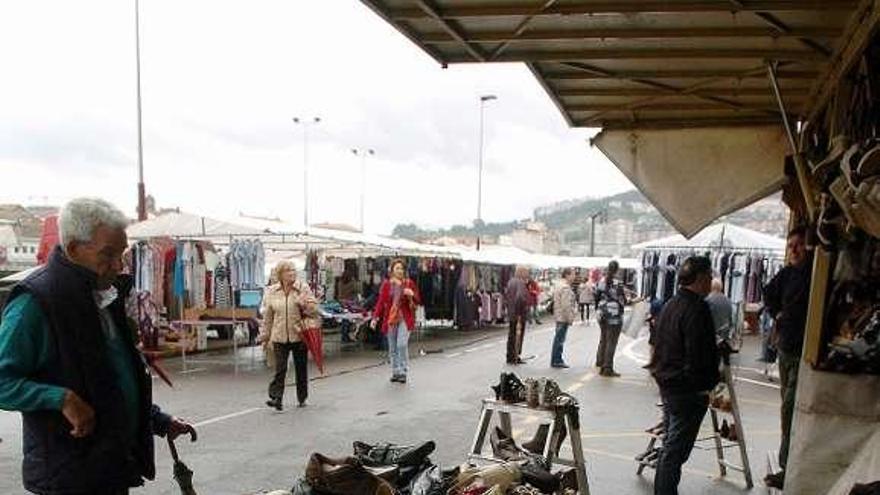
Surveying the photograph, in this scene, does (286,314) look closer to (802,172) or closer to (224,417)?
(224,417)

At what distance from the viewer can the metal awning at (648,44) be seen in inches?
165

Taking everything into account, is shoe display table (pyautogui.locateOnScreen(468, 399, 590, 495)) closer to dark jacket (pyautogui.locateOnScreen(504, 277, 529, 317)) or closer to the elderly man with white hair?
the elderly man with white hair

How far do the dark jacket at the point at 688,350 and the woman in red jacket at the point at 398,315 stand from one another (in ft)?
22.4

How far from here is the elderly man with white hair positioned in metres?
2.69

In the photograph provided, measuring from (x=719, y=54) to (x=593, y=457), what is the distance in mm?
3894

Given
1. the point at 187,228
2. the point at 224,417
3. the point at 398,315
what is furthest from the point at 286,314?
the point at 187,228

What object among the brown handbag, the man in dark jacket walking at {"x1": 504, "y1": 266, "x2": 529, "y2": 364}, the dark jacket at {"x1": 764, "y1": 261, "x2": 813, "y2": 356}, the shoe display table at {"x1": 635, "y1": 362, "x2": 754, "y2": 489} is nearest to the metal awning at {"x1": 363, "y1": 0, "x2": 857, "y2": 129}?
the dark jacket at {"x1": 764, "y1": 261, "x2": 813, "y2": 356}

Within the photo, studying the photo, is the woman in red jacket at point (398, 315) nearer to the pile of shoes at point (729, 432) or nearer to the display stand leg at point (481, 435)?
the pile of shoes at point (729, 432)

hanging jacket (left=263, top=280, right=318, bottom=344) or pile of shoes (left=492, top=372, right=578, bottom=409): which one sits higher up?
pile of shoes (left=492, top=372, right=578, bottom=409)

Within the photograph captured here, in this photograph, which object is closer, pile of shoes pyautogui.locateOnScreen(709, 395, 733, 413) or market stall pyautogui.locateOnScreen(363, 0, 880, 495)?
market stall pyautogui.locateOnScreen(363, 0, 880, 495)

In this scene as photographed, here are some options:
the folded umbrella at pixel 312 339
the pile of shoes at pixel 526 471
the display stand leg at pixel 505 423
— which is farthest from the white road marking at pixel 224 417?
the pile of shoes at pixel 526 471

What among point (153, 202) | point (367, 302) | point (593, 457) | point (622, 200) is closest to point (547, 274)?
point (153, 202)

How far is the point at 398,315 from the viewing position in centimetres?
1191

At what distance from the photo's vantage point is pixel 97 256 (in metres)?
2.87
